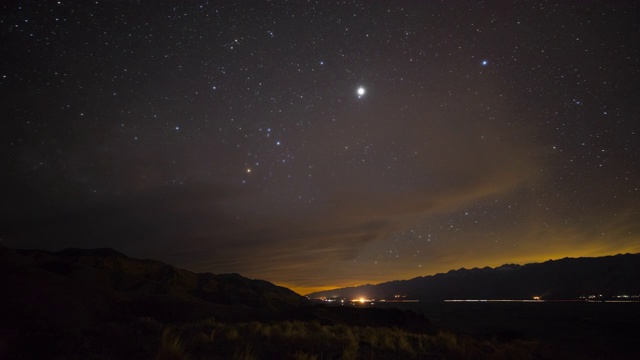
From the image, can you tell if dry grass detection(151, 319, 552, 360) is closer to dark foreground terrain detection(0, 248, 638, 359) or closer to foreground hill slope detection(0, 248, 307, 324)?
dark foreground terrain detection(0, 248, 638, 359)

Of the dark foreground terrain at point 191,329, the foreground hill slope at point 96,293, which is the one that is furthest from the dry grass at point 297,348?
the foreground hill slope at point 96,293

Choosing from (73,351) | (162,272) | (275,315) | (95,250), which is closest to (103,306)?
(275,315)

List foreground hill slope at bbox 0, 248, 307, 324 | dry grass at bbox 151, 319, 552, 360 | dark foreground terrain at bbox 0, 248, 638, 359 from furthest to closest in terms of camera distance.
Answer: foreground hill slope at bbox 0, 248, 307, 324 → dark foreground terrain at bbox 0, 248, 638, 359 → dry grass at bbox 151, 319, 552, 360

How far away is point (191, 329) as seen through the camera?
13.4m

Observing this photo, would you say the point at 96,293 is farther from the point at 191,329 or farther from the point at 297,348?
the point at 297,348

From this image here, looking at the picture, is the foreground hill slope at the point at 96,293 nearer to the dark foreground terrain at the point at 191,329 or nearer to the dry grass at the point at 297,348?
the dark foreground terrain at the point at 191,329

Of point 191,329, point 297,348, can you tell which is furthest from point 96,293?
point 297,348

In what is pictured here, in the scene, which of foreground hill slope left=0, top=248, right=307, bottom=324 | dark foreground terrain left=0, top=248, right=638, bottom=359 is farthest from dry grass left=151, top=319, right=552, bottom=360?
foreground hill slope left=0, top=248, right=307, bottom=324

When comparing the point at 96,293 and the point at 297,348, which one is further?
the point at 96,293

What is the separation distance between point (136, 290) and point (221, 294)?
67.2 ft

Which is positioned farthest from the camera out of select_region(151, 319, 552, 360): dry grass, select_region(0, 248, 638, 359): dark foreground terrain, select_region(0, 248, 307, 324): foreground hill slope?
select_region(0, 248, 307, 324): foreground hill slope

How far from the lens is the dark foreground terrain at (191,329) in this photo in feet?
28.4

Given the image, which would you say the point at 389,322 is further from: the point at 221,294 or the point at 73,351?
the point at 221,294

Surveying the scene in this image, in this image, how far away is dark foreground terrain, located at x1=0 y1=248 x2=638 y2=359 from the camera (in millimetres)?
8656
